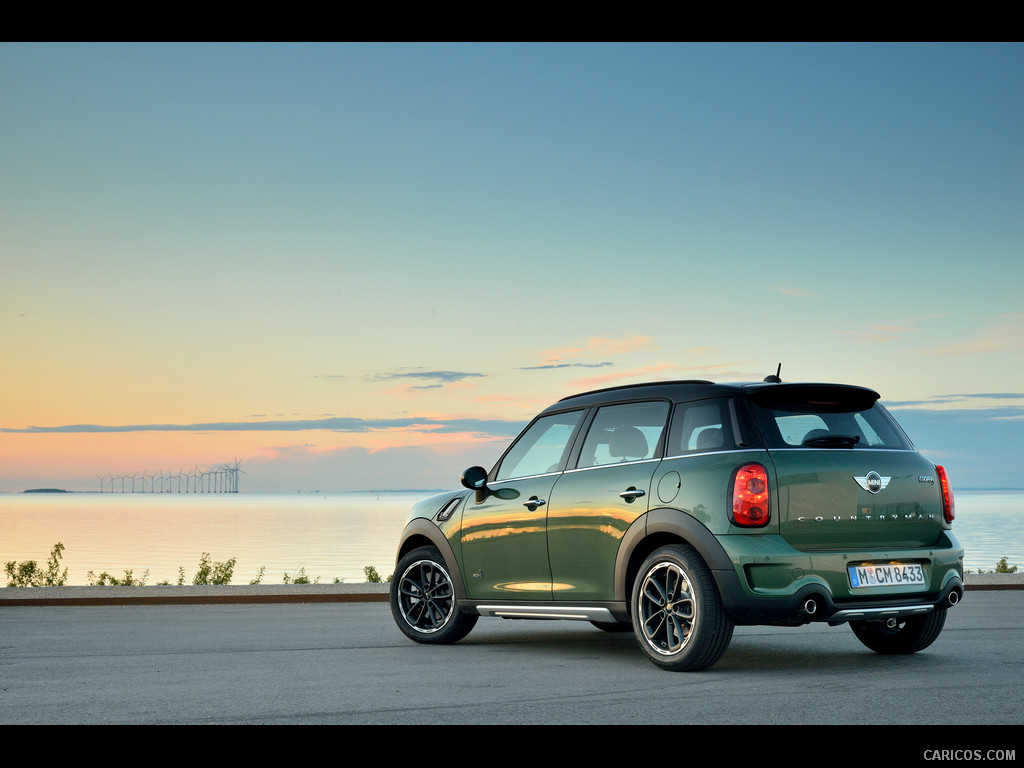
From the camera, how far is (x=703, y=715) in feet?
19.0

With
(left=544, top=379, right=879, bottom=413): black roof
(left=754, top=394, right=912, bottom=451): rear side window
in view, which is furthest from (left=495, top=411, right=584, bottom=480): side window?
(left=754, top=394, right=912, bottom=451): rear side window

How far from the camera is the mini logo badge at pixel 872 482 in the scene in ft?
24.9

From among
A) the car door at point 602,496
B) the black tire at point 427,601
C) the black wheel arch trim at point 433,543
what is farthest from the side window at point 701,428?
the black tire at point 427,601

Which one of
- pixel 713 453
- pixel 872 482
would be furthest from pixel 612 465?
pixel 872 482

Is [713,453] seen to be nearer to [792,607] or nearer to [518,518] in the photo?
[792,607]

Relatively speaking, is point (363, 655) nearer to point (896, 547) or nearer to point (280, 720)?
point (280, 720)

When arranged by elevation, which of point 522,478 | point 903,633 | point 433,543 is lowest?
point 903,633

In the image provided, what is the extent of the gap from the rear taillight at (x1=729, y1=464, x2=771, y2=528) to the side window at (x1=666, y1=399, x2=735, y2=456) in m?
0.31

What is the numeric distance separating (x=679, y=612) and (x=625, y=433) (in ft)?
4.79

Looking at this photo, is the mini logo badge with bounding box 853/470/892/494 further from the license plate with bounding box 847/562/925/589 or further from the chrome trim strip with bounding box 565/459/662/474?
the chrome trim strip with bounding box 565/459/662/474

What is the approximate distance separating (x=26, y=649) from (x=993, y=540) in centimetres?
4578

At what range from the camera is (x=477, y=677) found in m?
7.46

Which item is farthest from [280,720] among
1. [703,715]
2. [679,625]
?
[679,625]

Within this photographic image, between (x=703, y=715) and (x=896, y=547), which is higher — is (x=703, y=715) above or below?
below
